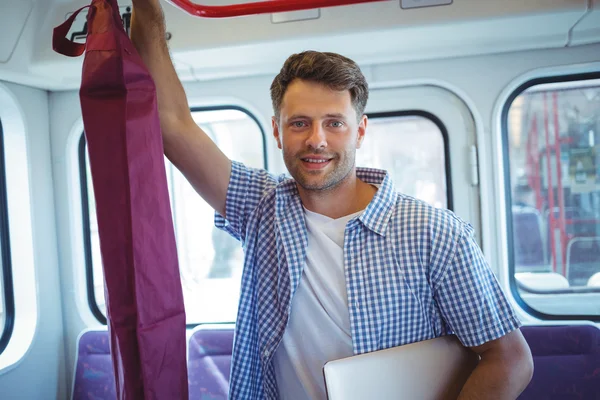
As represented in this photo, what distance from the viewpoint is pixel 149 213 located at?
1.31 m

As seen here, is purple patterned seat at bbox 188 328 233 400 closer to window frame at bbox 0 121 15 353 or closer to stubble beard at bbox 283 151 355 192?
window frame at bbox 0 121 15 353

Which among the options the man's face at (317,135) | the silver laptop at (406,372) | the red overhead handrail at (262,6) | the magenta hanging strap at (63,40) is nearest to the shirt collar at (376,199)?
the man's face at (317,135)

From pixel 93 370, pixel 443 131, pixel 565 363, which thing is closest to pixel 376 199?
pixel 443 131

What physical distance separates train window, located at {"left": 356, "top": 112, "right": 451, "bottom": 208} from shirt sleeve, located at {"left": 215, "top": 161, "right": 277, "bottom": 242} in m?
1.33

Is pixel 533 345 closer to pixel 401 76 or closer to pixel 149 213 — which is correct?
pixel 401 76

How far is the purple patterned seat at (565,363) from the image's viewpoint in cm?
257

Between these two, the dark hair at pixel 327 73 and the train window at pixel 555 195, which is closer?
the dark hair at pixel 327 73

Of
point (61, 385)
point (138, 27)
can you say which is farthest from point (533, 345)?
point (61, 385)

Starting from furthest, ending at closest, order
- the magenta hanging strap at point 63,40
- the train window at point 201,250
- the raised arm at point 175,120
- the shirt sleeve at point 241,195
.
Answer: the train window at point 201,250, the shirt sleeve at point 241,195, the raised arm at point 175,120, the magenta hanging strap at point 63,40

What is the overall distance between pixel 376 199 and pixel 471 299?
0.43 metres

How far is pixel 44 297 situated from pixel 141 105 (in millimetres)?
2464

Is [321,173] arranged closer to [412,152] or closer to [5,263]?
[412,152]

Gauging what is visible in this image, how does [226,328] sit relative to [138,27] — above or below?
below

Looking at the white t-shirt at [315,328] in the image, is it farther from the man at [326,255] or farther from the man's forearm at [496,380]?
the man's forearm at [496,380]
